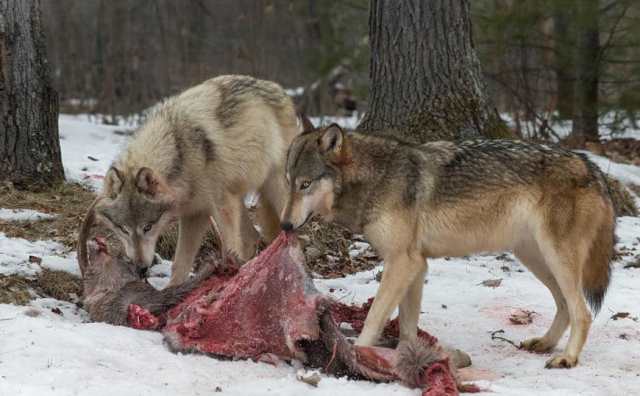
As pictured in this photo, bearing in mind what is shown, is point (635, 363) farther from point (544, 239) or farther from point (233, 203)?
point (233, 203)

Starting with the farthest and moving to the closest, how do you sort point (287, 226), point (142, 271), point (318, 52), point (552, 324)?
point (318, 52)
point (142, 271)
point (552, 324)
point (287, 226)

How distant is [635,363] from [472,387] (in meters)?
1.33

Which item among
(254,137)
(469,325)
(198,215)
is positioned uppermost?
(254,137)

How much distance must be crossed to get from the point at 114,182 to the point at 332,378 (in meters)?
2.24

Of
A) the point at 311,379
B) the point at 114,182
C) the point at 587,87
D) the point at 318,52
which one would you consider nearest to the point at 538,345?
the point at 311,379

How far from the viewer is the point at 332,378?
4.07 metres

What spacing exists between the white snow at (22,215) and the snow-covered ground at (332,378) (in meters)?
0.50

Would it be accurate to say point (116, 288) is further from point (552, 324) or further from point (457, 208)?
point (552, 324)

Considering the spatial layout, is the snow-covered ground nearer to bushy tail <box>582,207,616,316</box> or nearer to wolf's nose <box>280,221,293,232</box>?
bushy tail <box>582,207,616,316</box>

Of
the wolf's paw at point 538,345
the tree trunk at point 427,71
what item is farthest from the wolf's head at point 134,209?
the tree trunk at point 427,71

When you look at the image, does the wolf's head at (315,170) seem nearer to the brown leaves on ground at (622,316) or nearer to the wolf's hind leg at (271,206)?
the wolf's hind leg at (271,206)

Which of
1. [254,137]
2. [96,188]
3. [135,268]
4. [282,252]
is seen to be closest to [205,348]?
[282,252]

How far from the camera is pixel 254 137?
6301 millimetres

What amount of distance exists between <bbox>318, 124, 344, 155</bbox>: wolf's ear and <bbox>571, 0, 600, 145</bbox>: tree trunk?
27.2 feet
